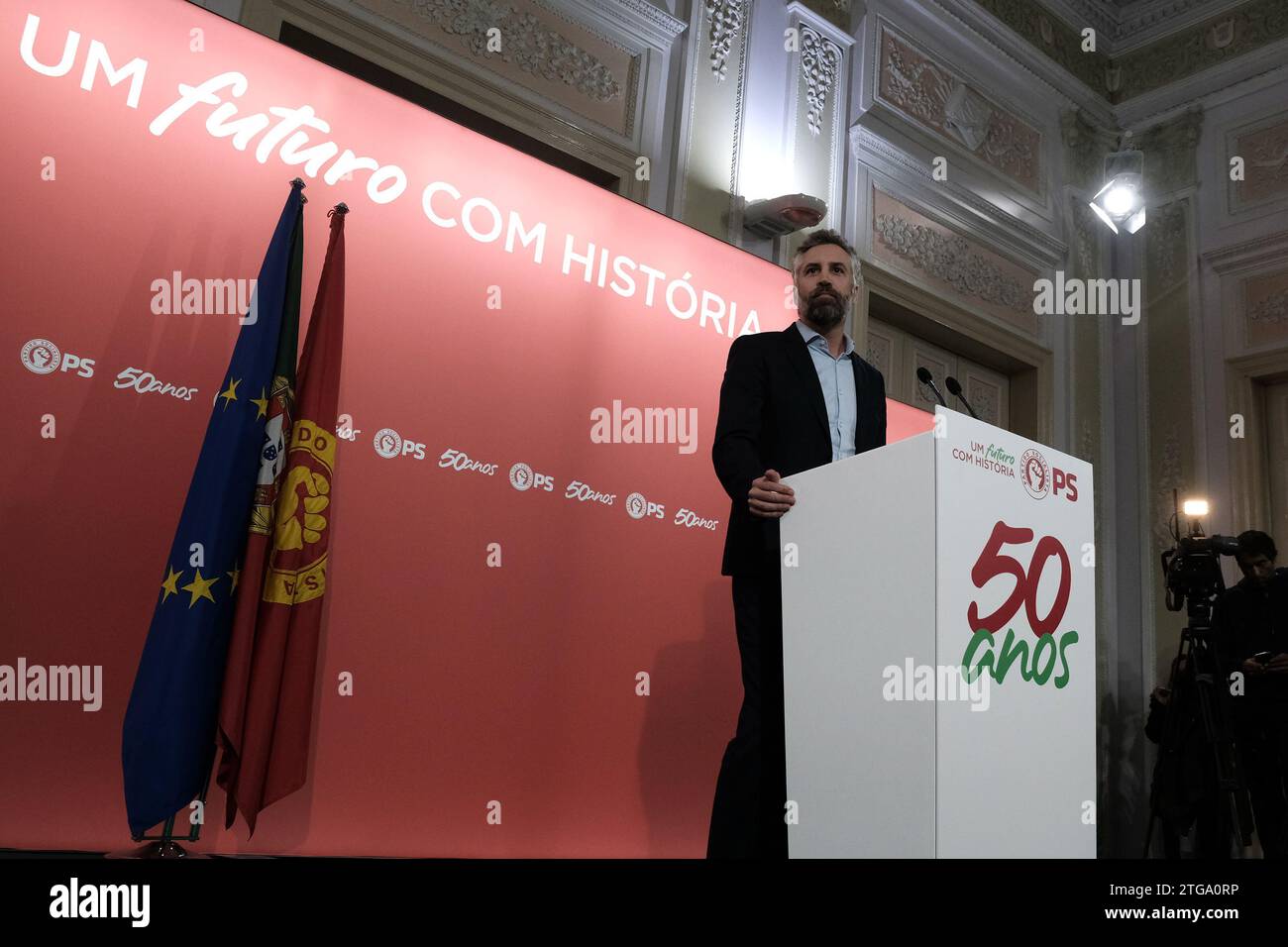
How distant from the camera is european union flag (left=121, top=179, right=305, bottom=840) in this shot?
190 centimetres

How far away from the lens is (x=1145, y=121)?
5523 millimetres

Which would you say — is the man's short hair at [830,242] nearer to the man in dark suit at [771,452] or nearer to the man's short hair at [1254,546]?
the man in dark suit at [771,452]

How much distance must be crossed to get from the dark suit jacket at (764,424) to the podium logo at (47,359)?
1.30 meters

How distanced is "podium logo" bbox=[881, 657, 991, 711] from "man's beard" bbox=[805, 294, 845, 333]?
88 cm

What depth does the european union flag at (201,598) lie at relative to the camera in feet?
6.25

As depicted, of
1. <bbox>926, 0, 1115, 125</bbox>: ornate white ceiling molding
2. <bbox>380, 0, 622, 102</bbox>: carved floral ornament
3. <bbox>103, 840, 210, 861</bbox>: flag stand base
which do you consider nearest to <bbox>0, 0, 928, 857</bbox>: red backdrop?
<bbox>103, 840, 210, 861</bbox>: flag stand base

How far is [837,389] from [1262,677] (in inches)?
95.9

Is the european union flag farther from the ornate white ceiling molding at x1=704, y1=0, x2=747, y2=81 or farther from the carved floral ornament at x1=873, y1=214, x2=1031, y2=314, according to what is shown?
the carved floral ornament at x1=873, y1=214, x2=1031, y2=314

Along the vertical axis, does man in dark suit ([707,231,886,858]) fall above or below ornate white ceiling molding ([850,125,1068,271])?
below

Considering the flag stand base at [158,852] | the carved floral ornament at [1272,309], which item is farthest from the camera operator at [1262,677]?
the flag stand base at [158,852]
